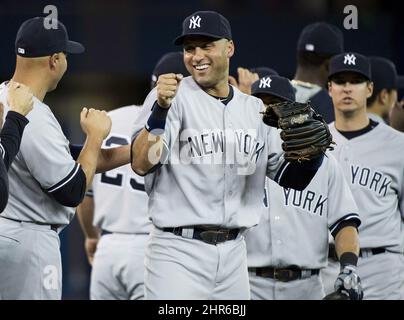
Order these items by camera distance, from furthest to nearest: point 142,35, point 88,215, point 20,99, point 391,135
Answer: point 142,35
point 88,215
point 391,135
point 20,99

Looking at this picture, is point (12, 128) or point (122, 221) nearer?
point (12, 128)

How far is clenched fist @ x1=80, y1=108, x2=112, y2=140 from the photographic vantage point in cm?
450

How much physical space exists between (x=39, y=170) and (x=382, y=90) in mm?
2662

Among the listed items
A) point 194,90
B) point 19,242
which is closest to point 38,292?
point 19,242

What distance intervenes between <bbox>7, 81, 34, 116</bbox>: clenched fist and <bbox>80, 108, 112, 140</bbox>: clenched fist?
1.14 feet

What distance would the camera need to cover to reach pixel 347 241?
484 centimetres

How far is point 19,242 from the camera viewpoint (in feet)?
14.3

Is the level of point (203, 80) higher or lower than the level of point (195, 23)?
lower

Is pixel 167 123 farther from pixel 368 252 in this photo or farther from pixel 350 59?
pixel 368 252

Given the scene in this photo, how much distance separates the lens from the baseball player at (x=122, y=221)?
19.4ft

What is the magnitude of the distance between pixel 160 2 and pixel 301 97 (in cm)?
514

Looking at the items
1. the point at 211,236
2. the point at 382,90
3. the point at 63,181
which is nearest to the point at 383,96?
the point at 382,90

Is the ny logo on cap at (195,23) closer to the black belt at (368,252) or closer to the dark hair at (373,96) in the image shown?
the black belt at (368,252)
